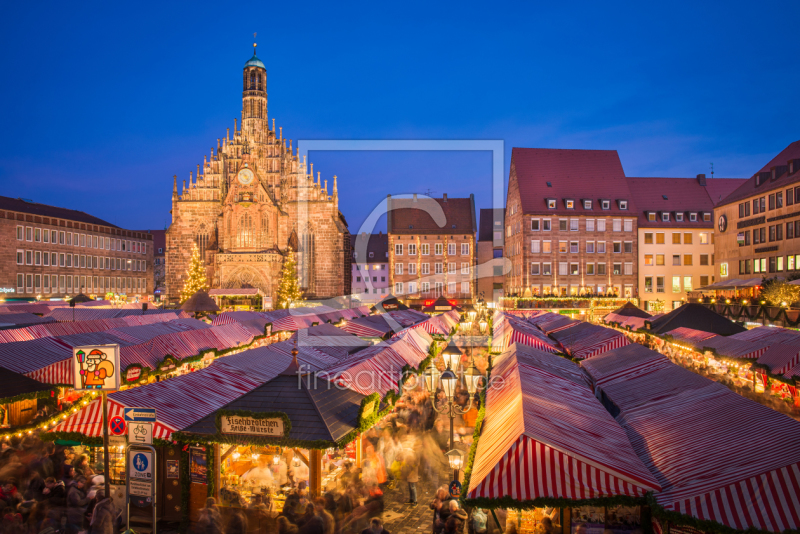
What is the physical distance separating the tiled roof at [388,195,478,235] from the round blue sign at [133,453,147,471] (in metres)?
57.3

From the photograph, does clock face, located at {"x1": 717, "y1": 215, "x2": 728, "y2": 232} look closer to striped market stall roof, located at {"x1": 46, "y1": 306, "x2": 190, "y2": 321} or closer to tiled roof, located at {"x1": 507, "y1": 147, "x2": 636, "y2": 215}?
tiled roof, located at {"x1": 507, "y1": 147, "x2": 636, "y2": 215}

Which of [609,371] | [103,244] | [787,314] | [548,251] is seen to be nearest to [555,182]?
[548,251]

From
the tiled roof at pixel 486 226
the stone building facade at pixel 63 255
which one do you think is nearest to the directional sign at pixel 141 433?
the stone building facade at pixel 63 255

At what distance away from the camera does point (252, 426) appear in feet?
27.3

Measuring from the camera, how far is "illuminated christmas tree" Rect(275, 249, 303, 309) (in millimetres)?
51875

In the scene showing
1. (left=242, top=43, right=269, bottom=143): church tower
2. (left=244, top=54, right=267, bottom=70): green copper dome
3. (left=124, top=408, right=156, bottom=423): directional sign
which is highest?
(left=244, top=54, right=267, bottom=70): green copper dome

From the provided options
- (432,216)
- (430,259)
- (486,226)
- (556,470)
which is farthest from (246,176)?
(556,470)

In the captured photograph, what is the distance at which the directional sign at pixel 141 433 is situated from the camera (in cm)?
713

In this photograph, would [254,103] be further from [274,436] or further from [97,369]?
[274,436]

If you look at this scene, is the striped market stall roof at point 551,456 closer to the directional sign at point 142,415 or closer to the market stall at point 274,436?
the market stall at point 274,436

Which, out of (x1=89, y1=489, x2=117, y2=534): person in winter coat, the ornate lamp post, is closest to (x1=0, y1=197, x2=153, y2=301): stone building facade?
the ornate lamp post

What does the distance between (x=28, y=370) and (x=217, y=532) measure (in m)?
7.76

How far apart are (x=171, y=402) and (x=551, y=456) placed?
6.65m

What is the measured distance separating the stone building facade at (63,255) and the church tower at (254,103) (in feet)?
73.0
